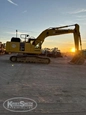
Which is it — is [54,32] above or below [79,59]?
above

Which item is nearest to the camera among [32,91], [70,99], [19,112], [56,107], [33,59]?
[19,112]

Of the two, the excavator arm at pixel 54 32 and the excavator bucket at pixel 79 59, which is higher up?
the excavator arm at pixel 54 32

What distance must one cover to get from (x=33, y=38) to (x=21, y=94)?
53.4 ft

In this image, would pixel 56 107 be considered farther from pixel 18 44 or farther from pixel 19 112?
pixel 18 44

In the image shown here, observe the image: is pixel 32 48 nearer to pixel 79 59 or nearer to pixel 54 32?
pixel 54 32

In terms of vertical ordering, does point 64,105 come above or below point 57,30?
below

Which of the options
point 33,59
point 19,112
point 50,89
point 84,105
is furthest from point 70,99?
point 33,59

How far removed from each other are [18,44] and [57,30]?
15.8 ft

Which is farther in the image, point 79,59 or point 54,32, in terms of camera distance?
point 54,32

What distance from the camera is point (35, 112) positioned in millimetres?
5270

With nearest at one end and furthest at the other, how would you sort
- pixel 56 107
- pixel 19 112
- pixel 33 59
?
pixel 19 112 → pixel 56 107 → pixel 33 59

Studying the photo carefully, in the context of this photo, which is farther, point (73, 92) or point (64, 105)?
point (73, 92)

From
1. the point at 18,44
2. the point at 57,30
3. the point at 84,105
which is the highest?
the point at 57,30

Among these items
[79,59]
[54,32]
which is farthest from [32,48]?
[79,59]
